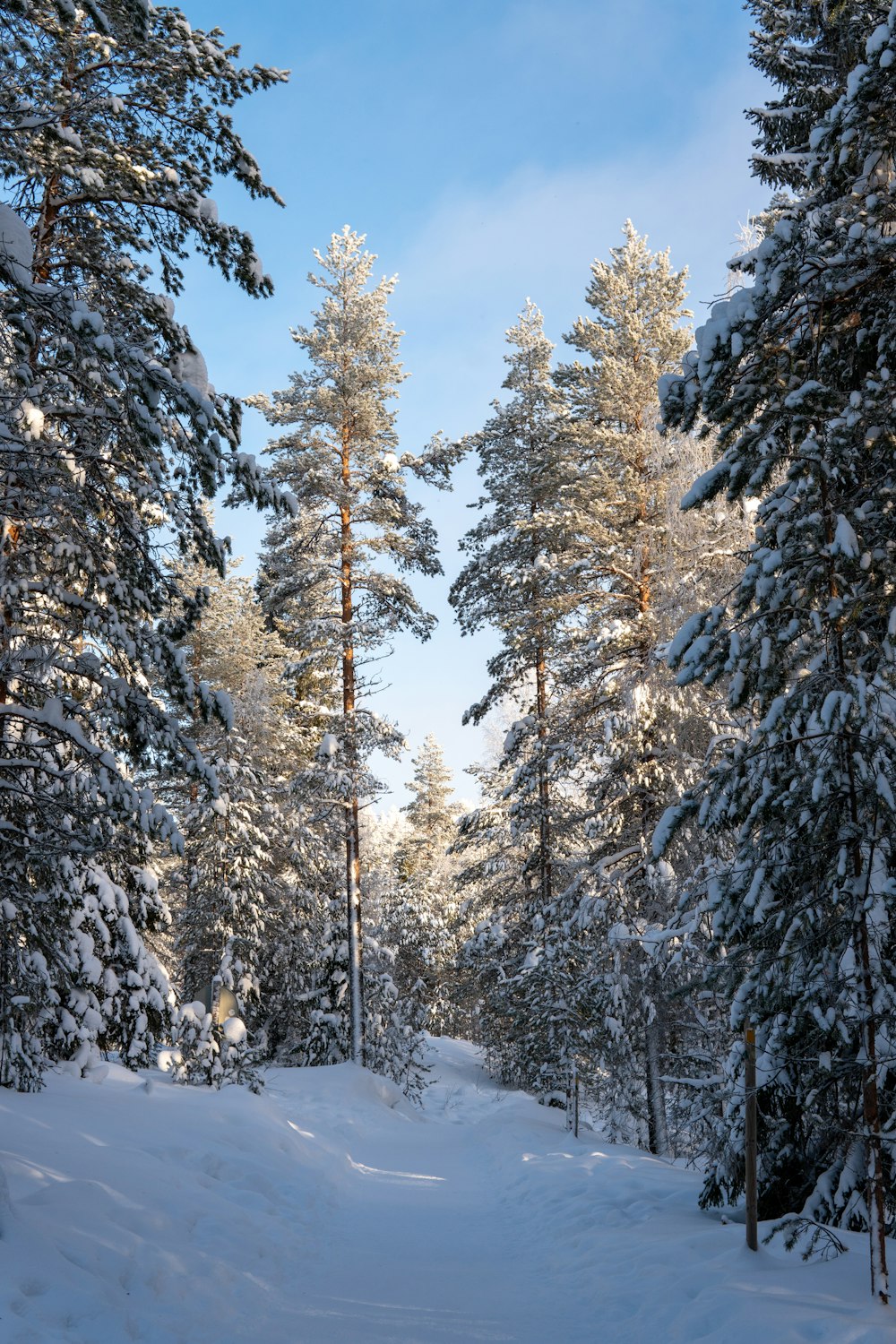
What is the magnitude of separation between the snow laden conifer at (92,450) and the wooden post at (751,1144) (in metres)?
4.69

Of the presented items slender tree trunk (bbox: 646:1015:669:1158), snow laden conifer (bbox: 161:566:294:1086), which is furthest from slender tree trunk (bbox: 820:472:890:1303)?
snow laden conifer (bbox: 161:566:294:1086)

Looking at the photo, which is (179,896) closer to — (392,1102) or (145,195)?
(392,1102)

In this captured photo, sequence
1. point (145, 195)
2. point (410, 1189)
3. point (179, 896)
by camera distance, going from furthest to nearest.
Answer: point (179, 896)
point (410, 1189)
point (145, 195)

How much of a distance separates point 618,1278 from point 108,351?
7.34 metres

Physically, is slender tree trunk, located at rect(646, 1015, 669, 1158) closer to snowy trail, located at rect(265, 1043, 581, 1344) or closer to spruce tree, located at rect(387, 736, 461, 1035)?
snowy trail, located at rect(265, 1043, 581, 1344)

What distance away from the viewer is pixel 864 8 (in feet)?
25.7

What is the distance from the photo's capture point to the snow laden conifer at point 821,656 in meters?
5.09

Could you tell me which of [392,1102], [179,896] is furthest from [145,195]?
[179,896]

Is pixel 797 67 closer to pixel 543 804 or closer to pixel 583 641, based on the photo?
pixel 583 641

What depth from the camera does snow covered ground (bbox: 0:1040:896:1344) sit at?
4848 mm

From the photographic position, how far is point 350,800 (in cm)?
1850

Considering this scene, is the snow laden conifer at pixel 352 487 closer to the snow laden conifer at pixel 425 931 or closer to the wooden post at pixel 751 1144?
the snow laden conifer at pixel 425 931

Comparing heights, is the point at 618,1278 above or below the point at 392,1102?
above

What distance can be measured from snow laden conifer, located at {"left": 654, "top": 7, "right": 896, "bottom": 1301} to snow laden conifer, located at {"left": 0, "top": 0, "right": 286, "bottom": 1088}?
A: 413cm
